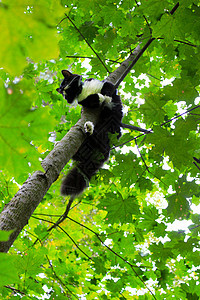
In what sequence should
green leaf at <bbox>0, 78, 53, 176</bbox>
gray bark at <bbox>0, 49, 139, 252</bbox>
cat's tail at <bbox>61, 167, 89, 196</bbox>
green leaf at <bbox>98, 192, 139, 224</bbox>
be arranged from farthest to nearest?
cat's tail at <bbox>61, 167, 89, 196</bbox> < green leaf at <bbox>98, 192, 139, 224</bbox> < gray bark at <bbox>0, 49, 139, 252</bbox> < green leaf at <bbox>0, 78, 53, 176</bbox>

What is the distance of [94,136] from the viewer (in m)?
2.44

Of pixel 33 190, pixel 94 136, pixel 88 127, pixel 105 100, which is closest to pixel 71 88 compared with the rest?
pixel 105 100

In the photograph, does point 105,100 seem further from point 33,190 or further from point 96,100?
point 33,190

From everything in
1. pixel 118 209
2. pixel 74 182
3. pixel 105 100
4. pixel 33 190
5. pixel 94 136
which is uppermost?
pixel 105 100

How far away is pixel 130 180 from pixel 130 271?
55.3 inches

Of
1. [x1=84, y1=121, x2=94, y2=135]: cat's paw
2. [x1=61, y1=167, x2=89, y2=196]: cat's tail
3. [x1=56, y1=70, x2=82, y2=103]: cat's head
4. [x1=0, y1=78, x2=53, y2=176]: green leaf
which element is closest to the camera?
[x1=0, y1=78, x2=53, y2=176]: green leaf

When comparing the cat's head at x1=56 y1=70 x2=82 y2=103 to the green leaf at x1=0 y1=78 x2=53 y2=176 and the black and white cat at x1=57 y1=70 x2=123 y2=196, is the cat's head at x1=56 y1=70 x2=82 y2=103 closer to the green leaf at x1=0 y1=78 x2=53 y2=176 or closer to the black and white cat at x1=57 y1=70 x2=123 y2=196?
the black and white cat at x1=57 y1=70 x2=123 y2=196

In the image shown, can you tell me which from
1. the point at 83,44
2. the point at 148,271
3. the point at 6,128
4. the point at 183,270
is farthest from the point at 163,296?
the point at 83,44

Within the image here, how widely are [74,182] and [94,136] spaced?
2.49 ft

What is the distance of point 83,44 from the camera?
14.6ft

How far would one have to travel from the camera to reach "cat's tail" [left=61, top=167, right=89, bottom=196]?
9.27 feet

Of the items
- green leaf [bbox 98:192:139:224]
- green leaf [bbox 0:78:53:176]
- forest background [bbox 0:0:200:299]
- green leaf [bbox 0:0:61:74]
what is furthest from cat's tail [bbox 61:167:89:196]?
green leaf [bbox 0:0:61:74]

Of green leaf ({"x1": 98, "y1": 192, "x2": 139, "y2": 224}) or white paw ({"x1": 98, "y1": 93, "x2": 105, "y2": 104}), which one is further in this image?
white paw ({"x1": 98, "y1": 93, "x2": 105, "y2": 104})

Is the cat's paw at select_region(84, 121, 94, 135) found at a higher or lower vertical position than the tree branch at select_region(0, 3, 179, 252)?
higher
